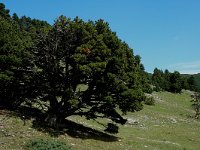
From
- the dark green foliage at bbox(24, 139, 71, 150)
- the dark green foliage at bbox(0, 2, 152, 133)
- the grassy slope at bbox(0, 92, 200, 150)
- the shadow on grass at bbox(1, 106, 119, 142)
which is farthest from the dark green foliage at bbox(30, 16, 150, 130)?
the dark green foliage at bbox(24, 139, 71, 150)

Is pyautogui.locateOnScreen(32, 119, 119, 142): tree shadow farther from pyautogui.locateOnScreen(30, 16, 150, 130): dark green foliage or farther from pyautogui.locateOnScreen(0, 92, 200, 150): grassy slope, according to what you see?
pyautogui.locateOnScreen(30, 16, 150, 130): dark green foliage

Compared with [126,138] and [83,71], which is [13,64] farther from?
[126,138]

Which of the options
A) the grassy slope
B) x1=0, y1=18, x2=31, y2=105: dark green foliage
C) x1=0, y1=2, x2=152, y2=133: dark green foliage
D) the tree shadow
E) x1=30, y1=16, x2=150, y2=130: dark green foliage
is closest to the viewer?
the grassy slope

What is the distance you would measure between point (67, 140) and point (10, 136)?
4468 mm

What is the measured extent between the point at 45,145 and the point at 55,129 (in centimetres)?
635

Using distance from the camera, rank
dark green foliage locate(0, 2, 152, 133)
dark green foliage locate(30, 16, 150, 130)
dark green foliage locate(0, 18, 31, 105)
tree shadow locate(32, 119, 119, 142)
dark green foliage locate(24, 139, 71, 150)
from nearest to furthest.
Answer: dark green foliage locate(24, 139, 71, 150)
tree shadow locate(32, 119, 119, 142)
dark green foliage locate(30, 16, 150, 130)
dark green foliage locate(0, 2, 152, 133)
dark green foliage locate(0, 18, 31, 105)

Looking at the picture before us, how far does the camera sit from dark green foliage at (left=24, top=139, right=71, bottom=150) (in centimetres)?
2955

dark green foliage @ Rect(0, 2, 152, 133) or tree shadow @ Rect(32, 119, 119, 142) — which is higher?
dark green foliage @ Rect(0, 2, 152, 133)

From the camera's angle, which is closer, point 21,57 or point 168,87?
point 21,57

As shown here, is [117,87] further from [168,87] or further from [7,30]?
[168,87]

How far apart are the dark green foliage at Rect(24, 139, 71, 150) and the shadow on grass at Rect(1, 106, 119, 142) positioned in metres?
3.24

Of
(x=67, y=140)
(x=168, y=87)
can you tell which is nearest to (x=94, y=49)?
(x=67, y=140)

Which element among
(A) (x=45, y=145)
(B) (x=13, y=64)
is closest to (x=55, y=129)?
(A) (x=45, y=145)

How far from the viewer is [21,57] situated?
37562 mm
